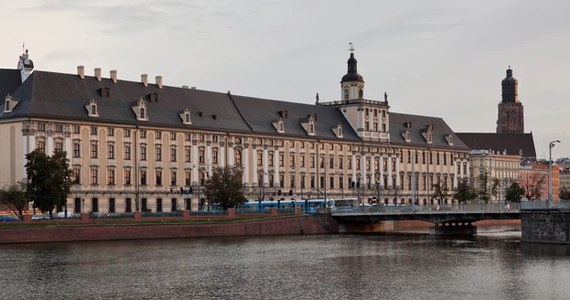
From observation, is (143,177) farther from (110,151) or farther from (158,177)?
(110,151)

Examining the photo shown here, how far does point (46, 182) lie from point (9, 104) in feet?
73.7

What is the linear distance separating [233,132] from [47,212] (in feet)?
A: 133

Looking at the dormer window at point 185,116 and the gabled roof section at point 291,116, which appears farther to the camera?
the gabled roof section at point 291,116

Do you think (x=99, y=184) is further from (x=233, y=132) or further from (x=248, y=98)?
(x=248, y=98)

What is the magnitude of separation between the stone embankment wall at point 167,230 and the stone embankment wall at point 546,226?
118 feet

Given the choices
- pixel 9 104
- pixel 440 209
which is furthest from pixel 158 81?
pixel 440 209

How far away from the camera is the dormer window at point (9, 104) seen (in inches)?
5300

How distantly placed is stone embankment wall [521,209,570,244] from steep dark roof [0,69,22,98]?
7338cm

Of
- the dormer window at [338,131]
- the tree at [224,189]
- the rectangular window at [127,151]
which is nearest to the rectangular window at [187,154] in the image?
the tree at [224,189]

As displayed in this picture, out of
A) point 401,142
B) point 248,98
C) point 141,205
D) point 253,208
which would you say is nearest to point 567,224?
point 253,208

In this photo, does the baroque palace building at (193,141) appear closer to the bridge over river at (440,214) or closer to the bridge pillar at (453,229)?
the bridge over river at (440,214)

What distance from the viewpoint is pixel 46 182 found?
116m

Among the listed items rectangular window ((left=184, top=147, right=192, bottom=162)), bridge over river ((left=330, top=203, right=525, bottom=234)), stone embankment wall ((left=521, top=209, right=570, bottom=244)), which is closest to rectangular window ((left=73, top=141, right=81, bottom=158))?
rectangular window ((left=184, top=147, right=192, bottom=162))

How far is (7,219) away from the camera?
114000 millimetres
